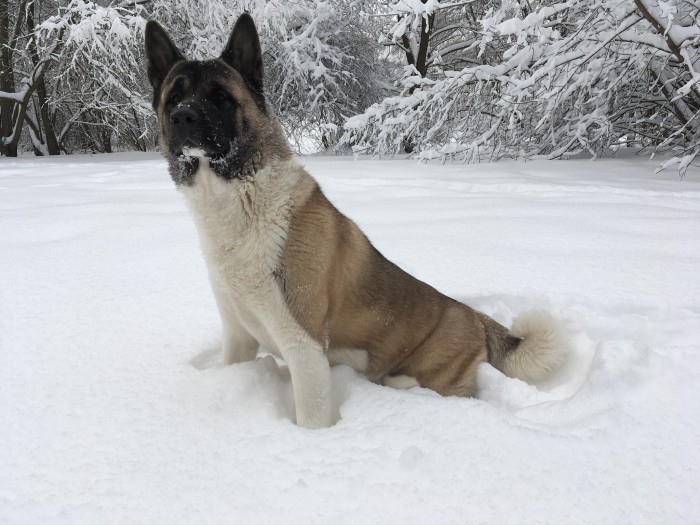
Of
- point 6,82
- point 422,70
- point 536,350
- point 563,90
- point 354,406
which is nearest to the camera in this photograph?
point 354,406

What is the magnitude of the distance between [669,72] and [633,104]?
71cm

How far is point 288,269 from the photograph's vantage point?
70.7 inches

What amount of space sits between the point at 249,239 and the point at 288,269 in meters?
0.20

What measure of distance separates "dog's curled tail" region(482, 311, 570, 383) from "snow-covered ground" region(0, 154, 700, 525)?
0.30 ft

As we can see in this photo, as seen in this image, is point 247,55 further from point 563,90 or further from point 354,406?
point 563,90

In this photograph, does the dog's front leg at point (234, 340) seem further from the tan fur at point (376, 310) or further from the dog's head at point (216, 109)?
the dog's head at point (216, 109)

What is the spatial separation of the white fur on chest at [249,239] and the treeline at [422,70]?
15.3 feet

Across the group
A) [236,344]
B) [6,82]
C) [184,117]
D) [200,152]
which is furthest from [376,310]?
[6,82]

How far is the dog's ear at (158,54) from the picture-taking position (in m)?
2.04

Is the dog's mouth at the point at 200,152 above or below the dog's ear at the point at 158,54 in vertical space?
below

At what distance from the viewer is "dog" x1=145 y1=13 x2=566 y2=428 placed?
1.78 m

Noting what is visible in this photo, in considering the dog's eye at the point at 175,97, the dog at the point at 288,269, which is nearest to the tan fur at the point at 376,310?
the dog at the point at 288,269

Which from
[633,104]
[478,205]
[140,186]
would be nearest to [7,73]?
[140,186]

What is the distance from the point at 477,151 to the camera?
25.0 ft
